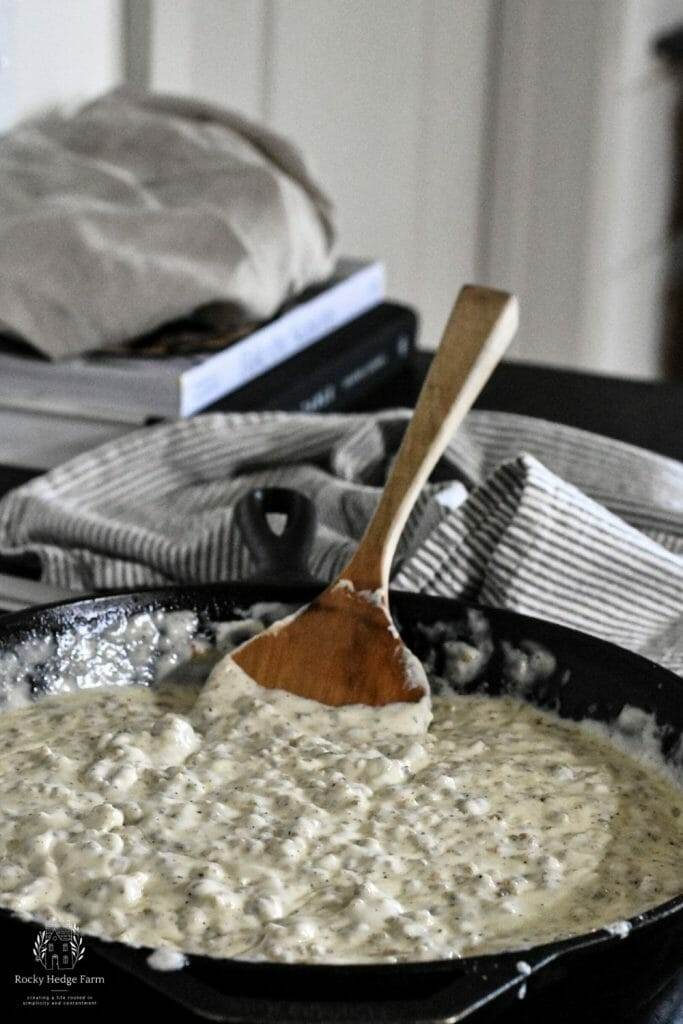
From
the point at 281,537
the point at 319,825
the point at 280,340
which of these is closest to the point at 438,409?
the point at 281,537

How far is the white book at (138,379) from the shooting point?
1.22m

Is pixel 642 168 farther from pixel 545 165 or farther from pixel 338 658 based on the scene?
pixel 338 658

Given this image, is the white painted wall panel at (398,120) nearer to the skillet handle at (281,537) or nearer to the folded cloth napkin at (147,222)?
the folded cloth napkin at (147,222)

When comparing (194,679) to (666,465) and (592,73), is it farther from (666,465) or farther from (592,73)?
(592,73)

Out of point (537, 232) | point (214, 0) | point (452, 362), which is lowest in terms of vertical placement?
point (537, 232)

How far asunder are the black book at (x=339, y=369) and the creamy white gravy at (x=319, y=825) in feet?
1.64

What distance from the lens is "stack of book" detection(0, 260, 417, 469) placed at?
1223 millimetres

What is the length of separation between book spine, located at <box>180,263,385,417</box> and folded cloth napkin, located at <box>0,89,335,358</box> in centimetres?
3

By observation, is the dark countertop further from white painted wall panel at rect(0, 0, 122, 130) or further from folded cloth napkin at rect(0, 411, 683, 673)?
white painted wall panel at rect(0, 0, 122, 130)

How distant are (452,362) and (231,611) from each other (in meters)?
0.19

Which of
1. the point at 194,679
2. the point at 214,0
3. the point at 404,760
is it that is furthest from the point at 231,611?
the point at 214,0

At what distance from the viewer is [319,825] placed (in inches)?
26.4

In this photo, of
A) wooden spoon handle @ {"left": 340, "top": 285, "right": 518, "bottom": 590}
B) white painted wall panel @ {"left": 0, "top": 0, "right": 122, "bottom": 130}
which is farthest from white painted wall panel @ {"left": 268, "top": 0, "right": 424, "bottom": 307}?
wooden spoon handle @ {"left": 340, "top": 285, "right": 518, "bottom": 590}

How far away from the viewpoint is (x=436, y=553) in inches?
37.3
